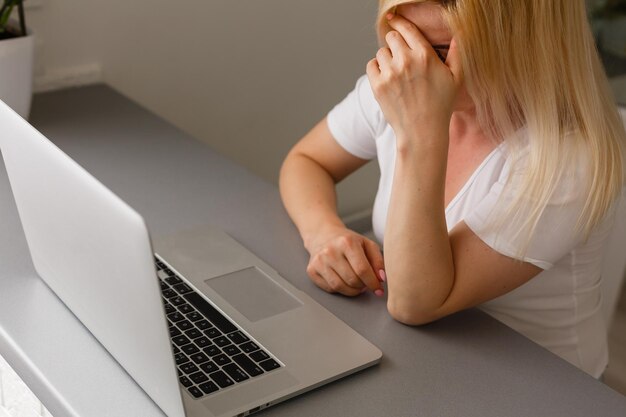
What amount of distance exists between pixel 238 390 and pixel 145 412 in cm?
10

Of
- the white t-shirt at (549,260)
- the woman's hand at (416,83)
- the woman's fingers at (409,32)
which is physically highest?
the woman's fingers at (409,32)

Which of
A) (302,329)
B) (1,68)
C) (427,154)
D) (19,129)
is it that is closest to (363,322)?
(302,329)

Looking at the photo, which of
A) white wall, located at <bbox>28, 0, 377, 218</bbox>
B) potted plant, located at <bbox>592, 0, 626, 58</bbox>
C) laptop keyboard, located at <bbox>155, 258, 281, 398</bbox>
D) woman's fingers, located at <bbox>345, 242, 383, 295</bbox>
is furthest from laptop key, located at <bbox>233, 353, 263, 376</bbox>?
potted plant, located at <bbox>592, 0, 626, 58</bbox>

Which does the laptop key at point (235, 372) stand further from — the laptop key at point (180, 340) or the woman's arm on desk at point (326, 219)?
the woman's arm on desk at point (326, 219)

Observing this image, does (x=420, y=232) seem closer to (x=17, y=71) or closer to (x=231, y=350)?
(x=231, y=350)

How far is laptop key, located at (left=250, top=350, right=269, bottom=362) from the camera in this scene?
1.01m

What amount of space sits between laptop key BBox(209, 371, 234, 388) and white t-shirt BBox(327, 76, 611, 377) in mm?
370

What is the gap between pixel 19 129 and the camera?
927mm

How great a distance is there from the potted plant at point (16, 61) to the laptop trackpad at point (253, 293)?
57 cm

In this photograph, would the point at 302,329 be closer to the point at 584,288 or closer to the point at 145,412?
the point at 145,412

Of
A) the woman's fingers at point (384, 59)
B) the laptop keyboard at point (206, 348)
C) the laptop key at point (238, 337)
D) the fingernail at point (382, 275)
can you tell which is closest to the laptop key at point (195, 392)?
the laptop keyboard at point (206, 348)

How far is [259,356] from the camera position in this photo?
1.01m

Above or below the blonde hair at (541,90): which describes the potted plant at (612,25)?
below

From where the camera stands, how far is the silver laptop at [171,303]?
32.6 inches
